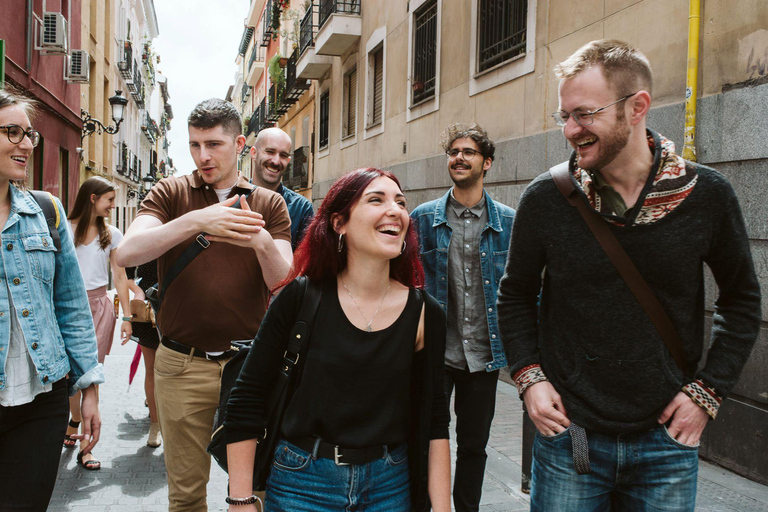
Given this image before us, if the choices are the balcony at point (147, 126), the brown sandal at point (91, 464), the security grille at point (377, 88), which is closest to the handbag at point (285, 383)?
the brown sandal at point (91, 464)

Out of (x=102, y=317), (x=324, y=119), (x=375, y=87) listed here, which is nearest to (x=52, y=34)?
(x=375, y=87)

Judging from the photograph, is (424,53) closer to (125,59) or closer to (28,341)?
(28,341)

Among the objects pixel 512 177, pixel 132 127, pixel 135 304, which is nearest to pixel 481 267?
pixel 135 304

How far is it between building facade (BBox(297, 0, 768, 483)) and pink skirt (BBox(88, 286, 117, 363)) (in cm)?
463

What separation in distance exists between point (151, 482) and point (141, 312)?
1.45 m

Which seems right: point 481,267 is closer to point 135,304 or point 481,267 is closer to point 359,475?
point 359,475

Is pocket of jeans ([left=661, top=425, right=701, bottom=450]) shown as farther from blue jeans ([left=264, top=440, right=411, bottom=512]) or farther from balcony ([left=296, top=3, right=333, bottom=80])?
balcony ([left=296, top=3, right=333, bottom=80])

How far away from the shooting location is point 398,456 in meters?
2.21

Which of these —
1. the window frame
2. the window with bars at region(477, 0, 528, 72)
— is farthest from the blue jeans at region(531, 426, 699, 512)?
the window with bars at region(477, 0, 528, 72)

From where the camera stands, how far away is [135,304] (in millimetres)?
5504

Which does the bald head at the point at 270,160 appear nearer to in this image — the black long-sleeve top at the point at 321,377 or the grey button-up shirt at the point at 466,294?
the grey button-up shirt at the point at 466,294

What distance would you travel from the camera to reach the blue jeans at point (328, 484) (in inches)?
82.3

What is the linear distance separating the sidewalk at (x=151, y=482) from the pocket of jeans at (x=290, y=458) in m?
2.29

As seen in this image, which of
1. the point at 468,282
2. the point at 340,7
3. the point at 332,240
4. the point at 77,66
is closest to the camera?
the point at 332,240
